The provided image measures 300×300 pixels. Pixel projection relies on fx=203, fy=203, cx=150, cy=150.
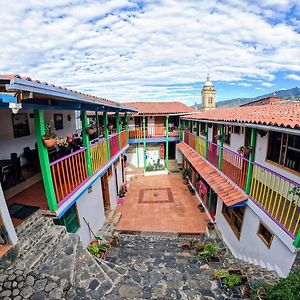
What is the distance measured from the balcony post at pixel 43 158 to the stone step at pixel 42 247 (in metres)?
0.69

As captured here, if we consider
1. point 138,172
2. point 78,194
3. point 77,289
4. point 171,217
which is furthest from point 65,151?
point 138,172

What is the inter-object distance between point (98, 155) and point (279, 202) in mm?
6272

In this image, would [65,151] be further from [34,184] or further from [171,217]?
[171,217]

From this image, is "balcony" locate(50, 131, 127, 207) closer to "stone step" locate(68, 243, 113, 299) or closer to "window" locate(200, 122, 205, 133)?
"stone step" locate(68, 243, 113, 299)

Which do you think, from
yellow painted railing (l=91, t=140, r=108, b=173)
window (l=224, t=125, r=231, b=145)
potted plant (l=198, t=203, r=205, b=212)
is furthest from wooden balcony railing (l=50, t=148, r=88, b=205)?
potted plant (l=198, t=203, r=205, b=212)

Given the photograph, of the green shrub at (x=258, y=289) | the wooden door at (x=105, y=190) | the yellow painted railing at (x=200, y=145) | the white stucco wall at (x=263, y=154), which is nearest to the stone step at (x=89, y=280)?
the green shrub at (x=258, y=289)

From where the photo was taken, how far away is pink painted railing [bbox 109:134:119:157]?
10442 mm

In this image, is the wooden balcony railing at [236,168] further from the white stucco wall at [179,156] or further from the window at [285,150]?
the white stucco wall at [179,156]

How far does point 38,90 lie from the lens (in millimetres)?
3441

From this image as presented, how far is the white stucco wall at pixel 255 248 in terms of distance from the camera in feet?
16.5

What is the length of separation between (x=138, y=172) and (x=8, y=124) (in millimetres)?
13905

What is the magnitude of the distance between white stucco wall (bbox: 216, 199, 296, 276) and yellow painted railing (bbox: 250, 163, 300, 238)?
52 cm

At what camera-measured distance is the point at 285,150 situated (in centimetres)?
654

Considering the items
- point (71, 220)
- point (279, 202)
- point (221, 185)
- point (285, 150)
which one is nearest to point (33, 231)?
point (71, 220)
